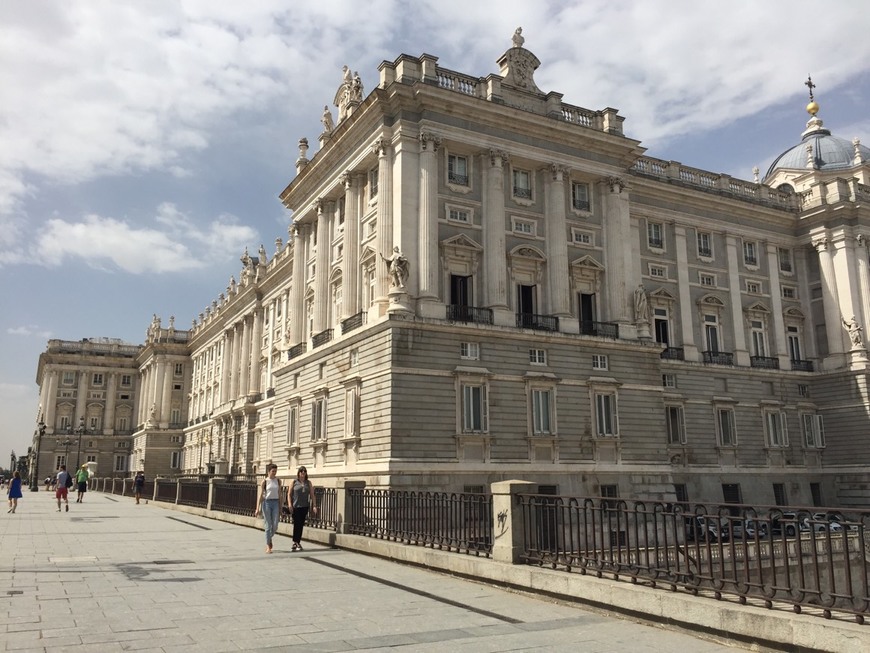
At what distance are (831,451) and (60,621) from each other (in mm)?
44194

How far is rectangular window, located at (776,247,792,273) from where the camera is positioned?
46.5 metres

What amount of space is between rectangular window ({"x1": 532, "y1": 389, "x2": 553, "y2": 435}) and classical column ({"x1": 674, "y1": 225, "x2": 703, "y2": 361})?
40.5 feet

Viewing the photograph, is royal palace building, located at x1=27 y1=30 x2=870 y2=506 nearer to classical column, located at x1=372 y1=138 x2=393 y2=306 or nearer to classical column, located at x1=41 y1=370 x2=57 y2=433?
classical column, located at x1=372 y1=138 x2=393 y2=306

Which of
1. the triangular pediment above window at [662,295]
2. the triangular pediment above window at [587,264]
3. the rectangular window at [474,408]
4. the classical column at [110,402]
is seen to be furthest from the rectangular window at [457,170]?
the classical column at [110,402]

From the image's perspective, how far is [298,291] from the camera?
4266 centimetres

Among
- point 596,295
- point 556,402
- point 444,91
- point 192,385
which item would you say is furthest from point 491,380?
point 192,385

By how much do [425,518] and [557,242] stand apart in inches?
841

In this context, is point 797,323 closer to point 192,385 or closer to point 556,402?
point 556,402

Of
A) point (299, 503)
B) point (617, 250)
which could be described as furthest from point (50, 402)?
point (299, 503)

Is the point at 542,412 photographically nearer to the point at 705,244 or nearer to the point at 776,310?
the point at 705,244

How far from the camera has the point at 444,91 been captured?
32.2m

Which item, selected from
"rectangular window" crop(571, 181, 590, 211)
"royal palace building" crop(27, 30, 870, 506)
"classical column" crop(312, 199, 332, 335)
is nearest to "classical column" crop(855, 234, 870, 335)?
"royal palace building" crop(27, 30, 870, 506)

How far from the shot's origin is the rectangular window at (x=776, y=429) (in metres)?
42.1

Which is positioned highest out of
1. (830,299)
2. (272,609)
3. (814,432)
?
(830,299)
